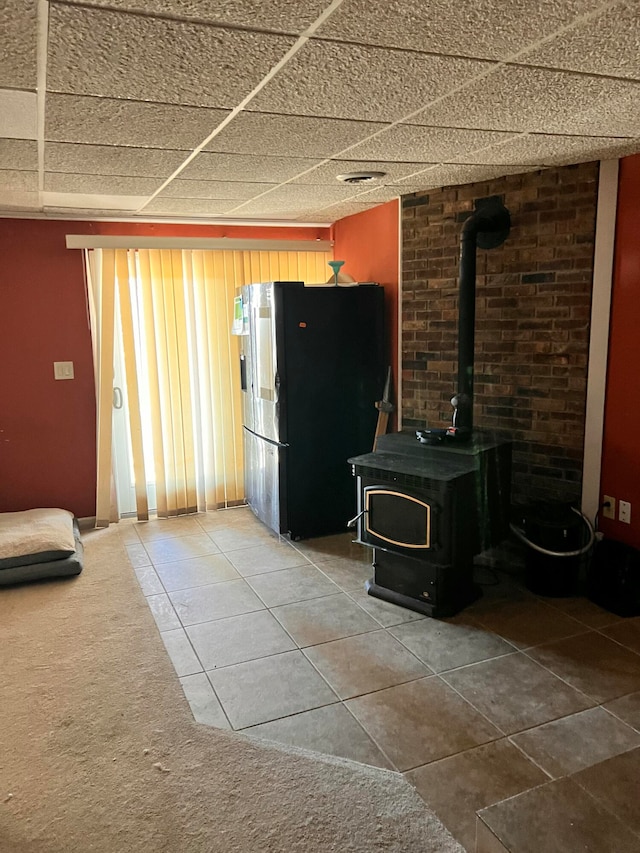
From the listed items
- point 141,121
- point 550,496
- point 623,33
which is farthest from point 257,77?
point 550,496

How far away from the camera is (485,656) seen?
283 cm

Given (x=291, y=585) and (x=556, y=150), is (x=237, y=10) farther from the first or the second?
(x=291, y=585)

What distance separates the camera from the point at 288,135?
7.97 ft

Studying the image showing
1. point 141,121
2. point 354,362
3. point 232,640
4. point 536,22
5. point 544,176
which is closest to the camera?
point 536,22

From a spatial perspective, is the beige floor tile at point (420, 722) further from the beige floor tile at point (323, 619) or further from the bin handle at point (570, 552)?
the bin handle at point (570, 552)

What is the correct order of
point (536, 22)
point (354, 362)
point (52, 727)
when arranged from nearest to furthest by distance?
point (536, 22), point (52, 727), point (354, 362)

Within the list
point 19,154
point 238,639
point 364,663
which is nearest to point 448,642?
point 364,663

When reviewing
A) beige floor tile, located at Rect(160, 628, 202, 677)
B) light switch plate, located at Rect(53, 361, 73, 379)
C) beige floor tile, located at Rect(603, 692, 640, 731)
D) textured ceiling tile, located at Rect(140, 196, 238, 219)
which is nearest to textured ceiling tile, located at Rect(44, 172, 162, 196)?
textured ceiling tile, located at Rect(140, 196, 238, 219)

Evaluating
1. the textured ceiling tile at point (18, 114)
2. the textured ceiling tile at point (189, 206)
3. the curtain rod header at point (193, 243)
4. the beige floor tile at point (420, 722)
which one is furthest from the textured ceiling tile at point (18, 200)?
the beige floor tile at point (420, 722)

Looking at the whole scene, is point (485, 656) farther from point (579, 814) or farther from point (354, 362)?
point (354, 362)

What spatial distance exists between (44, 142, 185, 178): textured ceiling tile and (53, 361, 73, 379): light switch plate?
1.73 m

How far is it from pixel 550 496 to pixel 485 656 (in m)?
1.09

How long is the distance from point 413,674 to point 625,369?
70.1 inches

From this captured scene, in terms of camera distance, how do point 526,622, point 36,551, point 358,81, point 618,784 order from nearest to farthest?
point 358,81, point 618,784, point 526,622, point 36,551
